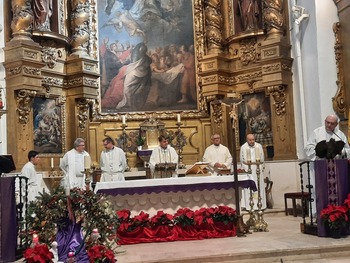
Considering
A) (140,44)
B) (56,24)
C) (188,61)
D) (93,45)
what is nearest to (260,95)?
(188,61)

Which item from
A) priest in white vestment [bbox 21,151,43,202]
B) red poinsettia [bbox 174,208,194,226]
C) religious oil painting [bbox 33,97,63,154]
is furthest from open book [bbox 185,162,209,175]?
religious oil painting [bbox 33,97,63,154]

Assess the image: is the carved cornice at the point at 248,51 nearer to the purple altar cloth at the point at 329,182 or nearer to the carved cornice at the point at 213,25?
the carved cornice at the point at 213,25

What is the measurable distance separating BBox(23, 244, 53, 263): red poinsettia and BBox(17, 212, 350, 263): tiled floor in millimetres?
1315

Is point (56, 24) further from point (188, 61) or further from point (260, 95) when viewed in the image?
point (260, 95)

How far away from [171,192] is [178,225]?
1.94 feet

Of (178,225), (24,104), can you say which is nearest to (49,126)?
(24,104)

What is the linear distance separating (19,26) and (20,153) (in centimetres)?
282

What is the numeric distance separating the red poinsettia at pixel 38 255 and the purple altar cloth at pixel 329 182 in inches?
169

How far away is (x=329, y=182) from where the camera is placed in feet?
25.6

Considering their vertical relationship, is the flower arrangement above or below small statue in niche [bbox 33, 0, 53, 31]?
below

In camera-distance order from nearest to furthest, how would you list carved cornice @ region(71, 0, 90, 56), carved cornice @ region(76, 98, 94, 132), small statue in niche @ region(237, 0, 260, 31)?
carved cornice @ region(76, 98, 94, 132) < carved cornice @ region(71, 0, 90, 56) < small statue in niche @ region(237, 0, 260, 31)

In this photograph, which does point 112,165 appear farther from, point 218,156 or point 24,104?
point 24,104

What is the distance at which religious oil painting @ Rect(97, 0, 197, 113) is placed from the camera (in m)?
13.5

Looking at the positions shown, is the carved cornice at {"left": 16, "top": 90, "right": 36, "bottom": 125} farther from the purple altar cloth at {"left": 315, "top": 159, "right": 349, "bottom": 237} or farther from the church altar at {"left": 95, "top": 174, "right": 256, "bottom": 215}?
the purple altar cloth at {"left": 315, "top": 159, "right": 349, "bottom": 237}
